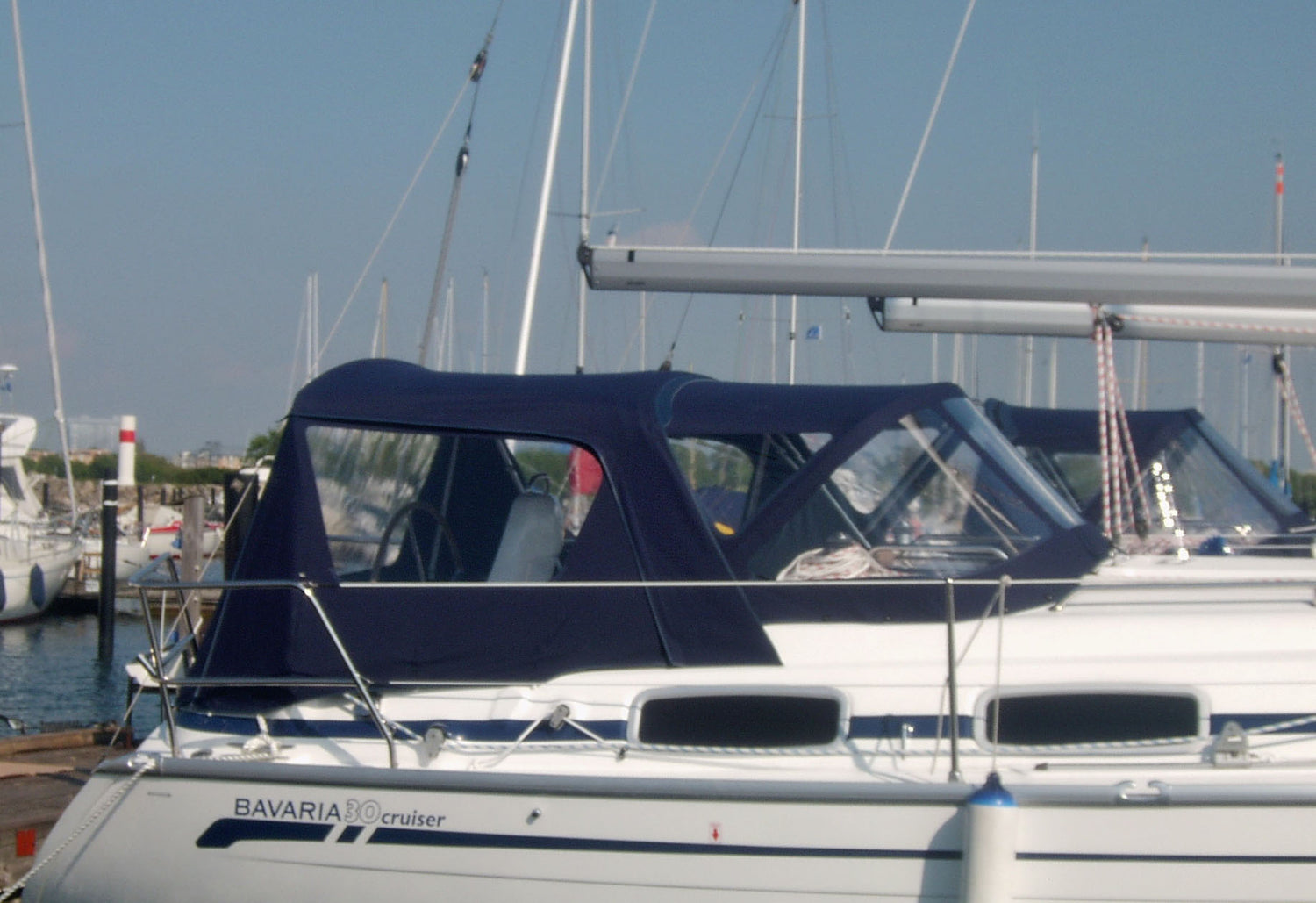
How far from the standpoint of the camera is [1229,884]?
12.2 feet

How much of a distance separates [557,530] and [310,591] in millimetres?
1025

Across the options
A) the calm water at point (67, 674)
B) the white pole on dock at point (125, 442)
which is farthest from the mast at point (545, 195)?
the white pole on dock at point (125, 442)

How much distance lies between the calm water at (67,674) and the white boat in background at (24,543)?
0.42 metres

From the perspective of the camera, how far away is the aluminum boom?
5371 mm

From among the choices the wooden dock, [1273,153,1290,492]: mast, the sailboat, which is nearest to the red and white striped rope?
[1273,153,1290,492]: mast

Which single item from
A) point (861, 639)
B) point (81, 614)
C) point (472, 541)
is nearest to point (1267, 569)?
point (861, 639)

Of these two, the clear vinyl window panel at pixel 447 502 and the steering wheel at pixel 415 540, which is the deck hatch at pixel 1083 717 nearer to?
the clear vinyl window panel at pixel 447 502

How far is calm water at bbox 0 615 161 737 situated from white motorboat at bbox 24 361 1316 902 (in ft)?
16.3

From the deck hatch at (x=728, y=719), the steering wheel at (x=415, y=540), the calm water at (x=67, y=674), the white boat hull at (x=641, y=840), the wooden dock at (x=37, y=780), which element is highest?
the steering wheel at (x=415, y=540)

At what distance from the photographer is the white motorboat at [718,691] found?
3875 mm

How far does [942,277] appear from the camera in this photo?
5.54 metres

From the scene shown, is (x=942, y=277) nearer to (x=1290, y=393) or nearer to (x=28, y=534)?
(x=1290, y=393)

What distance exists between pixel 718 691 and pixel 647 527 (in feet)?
1.98

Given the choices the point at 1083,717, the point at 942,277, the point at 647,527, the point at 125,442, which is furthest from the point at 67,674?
the point at 1083,717
